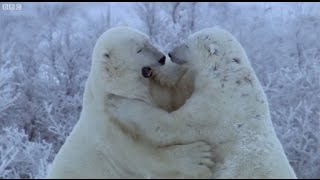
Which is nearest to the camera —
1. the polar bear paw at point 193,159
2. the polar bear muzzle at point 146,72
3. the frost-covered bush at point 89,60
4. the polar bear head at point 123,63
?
the polar bear paw at point 193,159

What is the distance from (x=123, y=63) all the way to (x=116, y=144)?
50cm

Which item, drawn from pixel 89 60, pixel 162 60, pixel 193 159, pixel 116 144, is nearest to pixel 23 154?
pixel 89 60

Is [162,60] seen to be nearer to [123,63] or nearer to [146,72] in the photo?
[146,72]

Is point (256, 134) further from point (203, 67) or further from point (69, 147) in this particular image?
point (69, 147)

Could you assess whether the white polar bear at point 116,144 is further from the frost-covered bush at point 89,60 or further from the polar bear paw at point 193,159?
the frost-covered bush at point 89,60

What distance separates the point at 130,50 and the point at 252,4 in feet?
46.9

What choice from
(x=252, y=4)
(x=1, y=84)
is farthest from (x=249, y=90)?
(x=252, y=4)

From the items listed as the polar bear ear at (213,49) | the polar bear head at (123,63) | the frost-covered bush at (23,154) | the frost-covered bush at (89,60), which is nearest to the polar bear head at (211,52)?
the polar bear ear at (213,49)

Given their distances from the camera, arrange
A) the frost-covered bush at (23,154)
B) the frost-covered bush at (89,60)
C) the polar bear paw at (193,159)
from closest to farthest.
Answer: the polar bear paw at (193,159), the frost-covered bush at (23,154), the frost-covered bush at (89,60)

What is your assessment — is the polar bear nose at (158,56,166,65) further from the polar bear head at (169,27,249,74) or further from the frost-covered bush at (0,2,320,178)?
the frost-covered bush at (0,2,320,178)

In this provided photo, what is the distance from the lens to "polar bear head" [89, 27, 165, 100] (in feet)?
11.0

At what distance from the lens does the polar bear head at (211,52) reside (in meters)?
3.39

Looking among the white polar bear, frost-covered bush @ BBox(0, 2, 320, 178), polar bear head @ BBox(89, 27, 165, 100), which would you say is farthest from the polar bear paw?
frost-covered bush @ BBox(0, 2, 320, 178)

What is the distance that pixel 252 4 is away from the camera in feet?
57.0
